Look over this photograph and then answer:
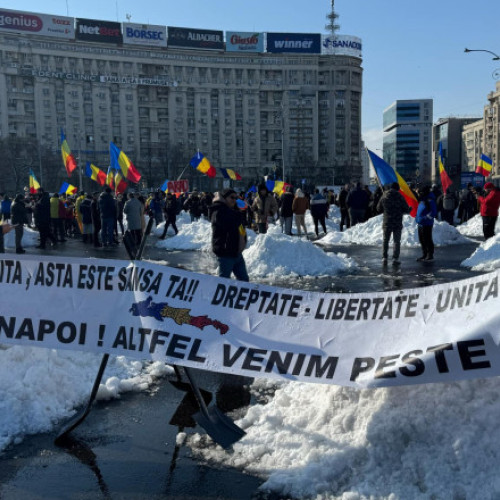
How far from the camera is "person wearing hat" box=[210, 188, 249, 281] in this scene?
288 inches

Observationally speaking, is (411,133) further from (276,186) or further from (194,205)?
(194,205)

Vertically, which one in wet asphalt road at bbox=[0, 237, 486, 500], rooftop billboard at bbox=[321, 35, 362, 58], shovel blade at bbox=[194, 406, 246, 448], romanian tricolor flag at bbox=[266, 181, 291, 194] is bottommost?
wet asphalt road at bbox=[0, 237, 486, 500]

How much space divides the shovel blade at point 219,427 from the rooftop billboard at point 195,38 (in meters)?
113

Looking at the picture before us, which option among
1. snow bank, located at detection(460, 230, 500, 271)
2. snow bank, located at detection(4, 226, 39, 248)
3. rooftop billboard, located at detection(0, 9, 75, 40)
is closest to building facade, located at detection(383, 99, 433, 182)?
rooftop billboard, located at detection(0, 9, 75, 40)

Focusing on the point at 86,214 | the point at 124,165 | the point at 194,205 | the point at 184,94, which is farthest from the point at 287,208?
the point at 184,94

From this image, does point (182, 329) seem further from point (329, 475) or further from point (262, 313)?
point (329, 475)

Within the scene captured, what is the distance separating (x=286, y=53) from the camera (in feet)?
366

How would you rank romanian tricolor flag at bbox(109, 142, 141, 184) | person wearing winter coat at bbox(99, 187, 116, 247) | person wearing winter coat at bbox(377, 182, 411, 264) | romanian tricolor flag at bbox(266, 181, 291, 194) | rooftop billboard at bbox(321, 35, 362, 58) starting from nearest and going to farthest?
person wearing winter coat at bbox(377, 182, 411, 264) → person wearing winter coat at bbox(99, 187, 116, 247) → romanian tricolor flag at bbox(109, 142, 141, 184) → romanian tricolor flag at bbox(266, 181, 291, 194) → rooftop billboard at bbox(321, 35, 362, 58)

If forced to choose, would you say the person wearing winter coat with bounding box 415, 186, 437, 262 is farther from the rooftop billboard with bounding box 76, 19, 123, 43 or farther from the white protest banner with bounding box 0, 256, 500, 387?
the rooftop billboard with bounding box 76, 19, 123, 43

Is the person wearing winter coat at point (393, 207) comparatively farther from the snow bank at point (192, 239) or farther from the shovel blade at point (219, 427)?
the shovel blade at point (219, 427)

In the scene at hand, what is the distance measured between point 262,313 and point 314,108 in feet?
368

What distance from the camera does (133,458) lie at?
13.1 ft

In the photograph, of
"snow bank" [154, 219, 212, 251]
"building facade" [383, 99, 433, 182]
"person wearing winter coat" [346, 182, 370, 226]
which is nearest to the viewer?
"snow bank" [154, 219, 212, 251]

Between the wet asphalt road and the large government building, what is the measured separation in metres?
94.0
